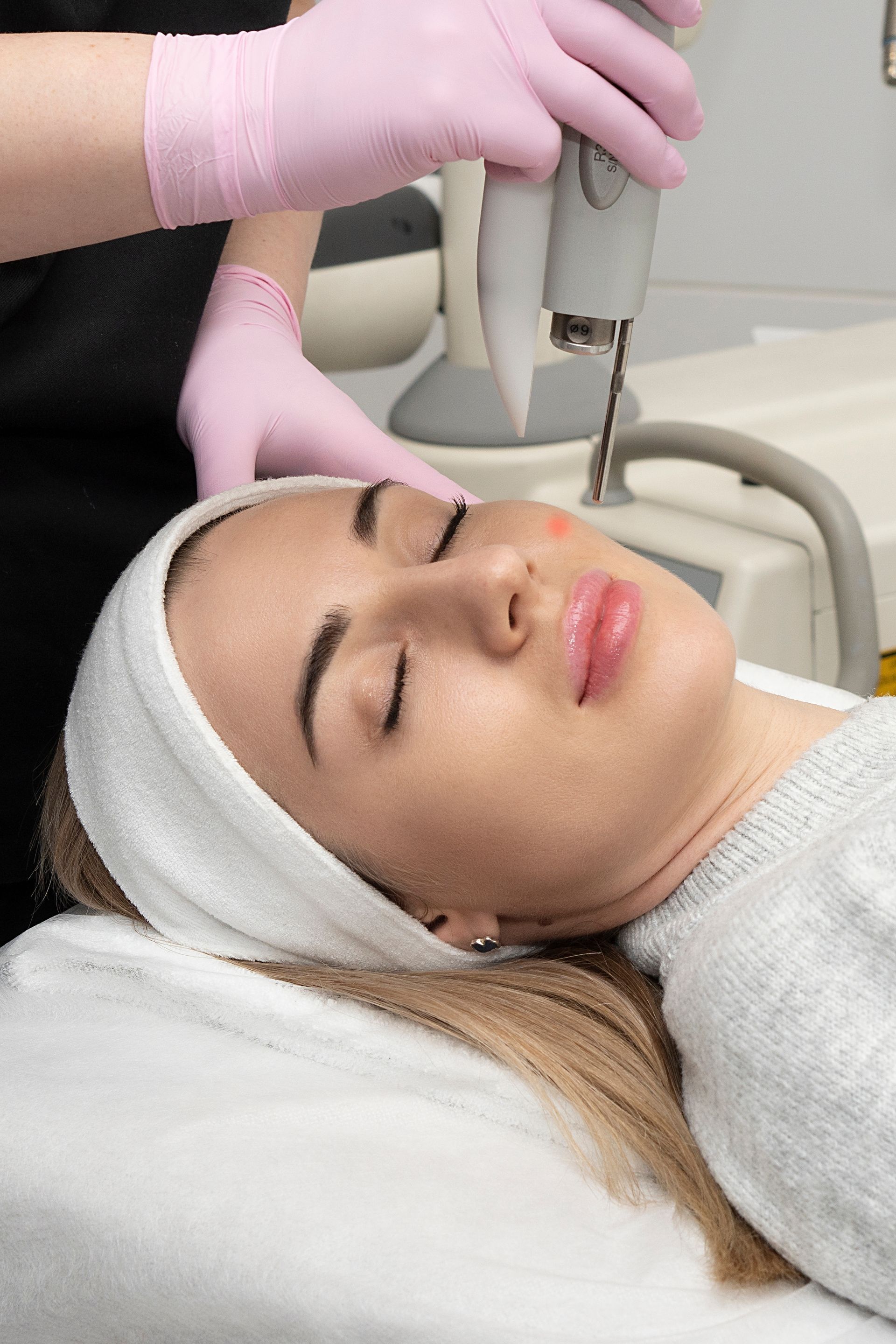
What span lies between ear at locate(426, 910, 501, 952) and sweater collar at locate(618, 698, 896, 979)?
143mm

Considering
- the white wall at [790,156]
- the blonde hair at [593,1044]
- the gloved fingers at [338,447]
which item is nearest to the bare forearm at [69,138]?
Result: the gloved fingers at [338,447]

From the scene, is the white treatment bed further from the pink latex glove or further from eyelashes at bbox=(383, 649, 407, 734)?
the pink latex glove

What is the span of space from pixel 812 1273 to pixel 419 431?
127cm

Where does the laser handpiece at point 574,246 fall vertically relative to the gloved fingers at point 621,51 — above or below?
below

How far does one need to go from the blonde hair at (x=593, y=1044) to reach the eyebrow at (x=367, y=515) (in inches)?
15.6

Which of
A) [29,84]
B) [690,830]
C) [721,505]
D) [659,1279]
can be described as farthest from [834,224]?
[659,1279]

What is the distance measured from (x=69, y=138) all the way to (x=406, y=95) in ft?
0.81

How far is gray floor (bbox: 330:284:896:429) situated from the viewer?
288 cm

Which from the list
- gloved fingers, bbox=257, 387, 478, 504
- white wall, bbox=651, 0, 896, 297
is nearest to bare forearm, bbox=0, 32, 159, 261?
gloved fingers, bbox=257, 387, 478, 504

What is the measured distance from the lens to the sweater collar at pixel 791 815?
1.03 meters

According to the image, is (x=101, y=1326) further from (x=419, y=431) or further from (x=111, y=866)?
(x=419, y=431)

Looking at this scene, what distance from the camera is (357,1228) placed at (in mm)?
830

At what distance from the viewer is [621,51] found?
88 cm

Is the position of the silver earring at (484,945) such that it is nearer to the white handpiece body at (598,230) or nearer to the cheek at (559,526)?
the cheek at (559,526)
